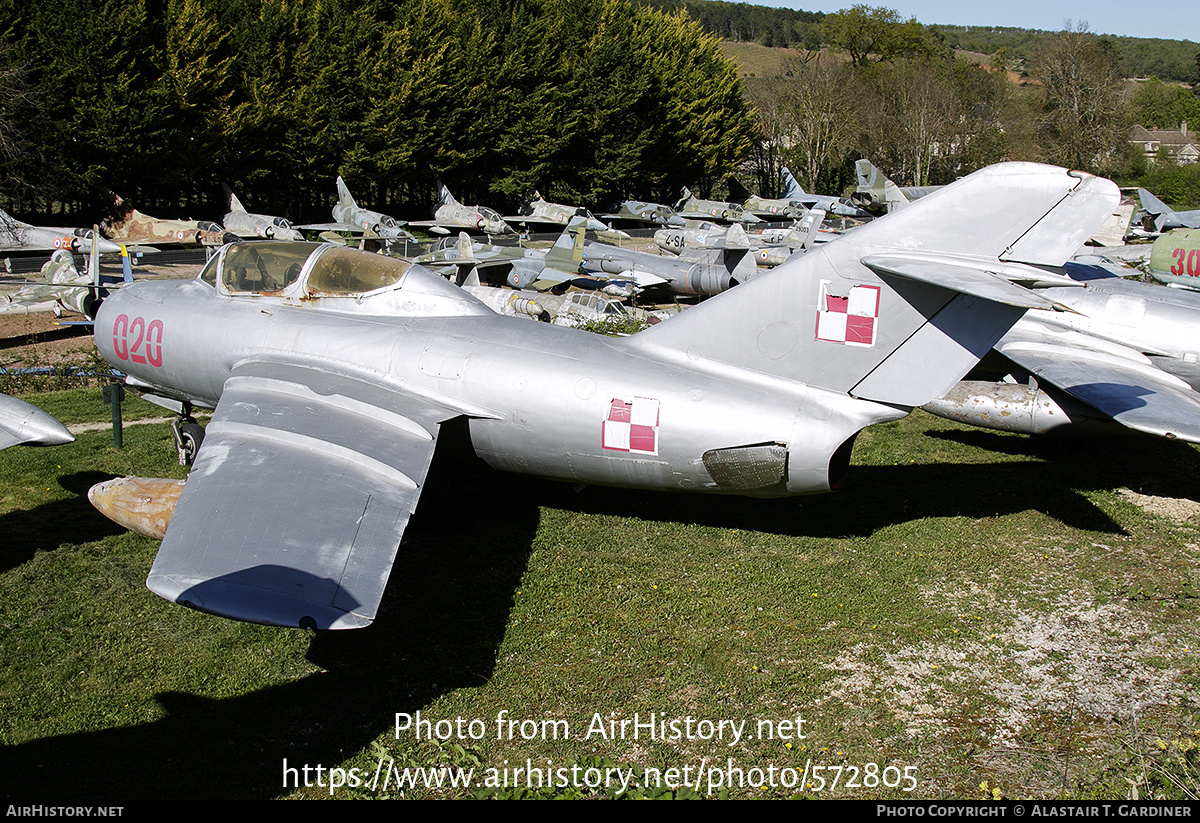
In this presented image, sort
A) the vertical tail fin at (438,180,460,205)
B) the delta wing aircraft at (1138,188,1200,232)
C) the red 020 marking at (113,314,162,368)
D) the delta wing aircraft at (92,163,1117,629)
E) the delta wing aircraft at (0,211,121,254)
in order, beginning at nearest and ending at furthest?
the delta wing aircraft at (92,163,1117,629) → the red 020 marking at (113,314,162,368) → the delta wing aircraft at (0,211,121,254) → the delta wing aircraft at (1138,188,1200,232) → the vertical tail fin at (438,180,460,205)

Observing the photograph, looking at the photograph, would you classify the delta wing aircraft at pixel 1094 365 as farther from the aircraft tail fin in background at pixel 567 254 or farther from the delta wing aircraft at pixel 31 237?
the delta wing aircraft at pixel 31 237

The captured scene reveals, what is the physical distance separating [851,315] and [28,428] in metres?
7.33

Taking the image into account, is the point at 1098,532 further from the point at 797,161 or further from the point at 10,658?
the point at 797,161

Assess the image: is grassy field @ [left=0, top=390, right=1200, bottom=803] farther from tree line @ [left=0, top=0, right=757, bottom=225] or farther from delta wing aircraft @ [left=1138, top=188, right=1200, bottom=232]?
delta wing aircraft @ [left=1138, top=188, right=1200, bottom=232]

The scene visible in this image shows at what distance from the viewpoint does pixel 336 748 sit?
5.47m

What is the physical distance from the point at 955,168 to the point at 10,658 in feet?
257

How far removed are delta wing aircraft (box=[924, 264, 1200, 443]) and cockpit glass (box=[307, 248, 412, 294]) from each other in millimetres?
7282

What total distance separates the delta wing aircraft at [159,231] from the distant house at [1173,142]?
281 feet

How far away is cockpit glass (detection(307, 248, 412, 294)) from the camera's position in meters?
8.97

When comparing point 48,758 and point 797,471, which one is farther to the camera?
point 797,471

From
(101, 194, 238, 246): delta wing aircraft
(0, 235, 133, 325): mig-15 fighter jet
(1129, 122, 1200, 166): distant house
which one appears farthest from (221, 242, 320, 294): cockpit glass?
(1129, 122, 1200, 166): distant house

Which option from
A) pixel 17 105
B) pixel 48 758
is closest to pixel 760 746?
pixel 48 758

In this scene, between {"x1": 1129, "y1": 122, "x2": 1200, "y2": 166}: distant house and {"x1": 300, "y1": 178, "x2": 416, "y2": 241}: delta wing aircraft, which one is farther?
{"x1": 1129, "y1": 122, "x2": 1200, "y2": 166}: distant house

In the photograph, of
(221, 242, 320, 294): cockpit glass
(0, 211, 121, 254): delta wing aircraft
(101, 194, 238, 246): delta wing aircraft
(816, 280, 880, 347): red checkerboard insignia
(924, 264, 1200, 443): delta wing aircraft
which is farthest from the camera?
(101, 194, 238, 246): delta wing aircraft
